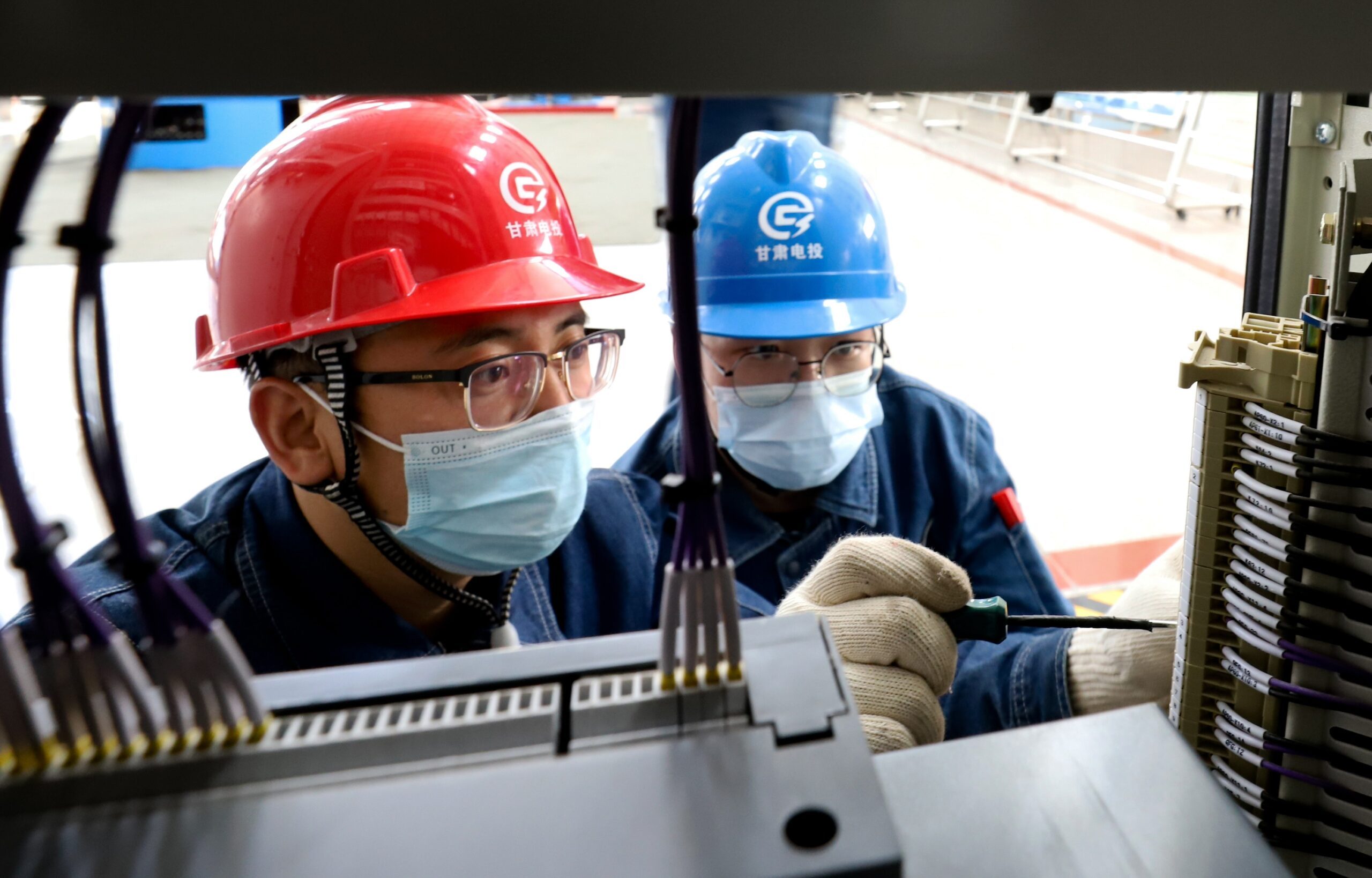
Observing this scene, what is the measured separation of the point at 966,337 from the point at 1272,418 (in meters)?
4.93

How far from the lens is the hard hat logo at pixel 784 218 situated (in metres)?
1.88

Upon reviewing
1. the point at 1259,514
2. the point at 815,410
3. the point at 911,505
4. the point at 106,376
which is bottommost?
the point at 911,505

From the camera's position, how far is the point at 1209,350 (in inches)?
26.8

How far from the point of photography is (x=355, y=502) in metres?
1.31

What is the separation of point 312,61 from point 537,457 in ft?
3.50

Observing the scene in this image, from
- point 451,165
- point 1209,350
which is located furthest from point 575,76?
point 451,165

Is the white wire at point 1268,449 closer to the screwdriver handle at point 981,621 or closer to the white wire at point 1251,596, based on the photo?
the white wire at point 1251,596

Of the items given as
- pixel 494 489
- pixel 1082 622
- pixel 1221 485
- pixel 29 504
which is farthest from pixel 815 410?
pixel 29 504

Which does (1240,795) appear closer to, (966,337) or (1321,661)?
(1321,661)

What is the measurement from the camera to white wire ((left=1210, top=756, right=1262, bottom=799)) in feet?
2.22

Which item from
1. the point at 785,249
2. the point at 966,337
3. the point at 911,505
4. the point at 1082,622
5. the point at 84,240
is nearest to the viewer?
the point at 84,240

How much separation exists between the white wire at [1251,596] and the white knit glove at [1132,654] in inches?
16.1

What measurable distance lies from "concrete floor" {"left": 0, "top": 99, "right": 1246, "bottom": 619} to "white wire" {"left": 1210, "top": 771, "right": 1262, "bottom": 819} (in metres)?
1.49

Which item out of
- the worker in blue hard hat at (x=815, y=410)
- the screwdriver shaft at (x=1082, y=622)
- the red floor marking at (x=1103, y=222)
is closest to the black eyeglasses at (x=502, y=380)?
the worker in blue hard hat at (x=815, y=410)
